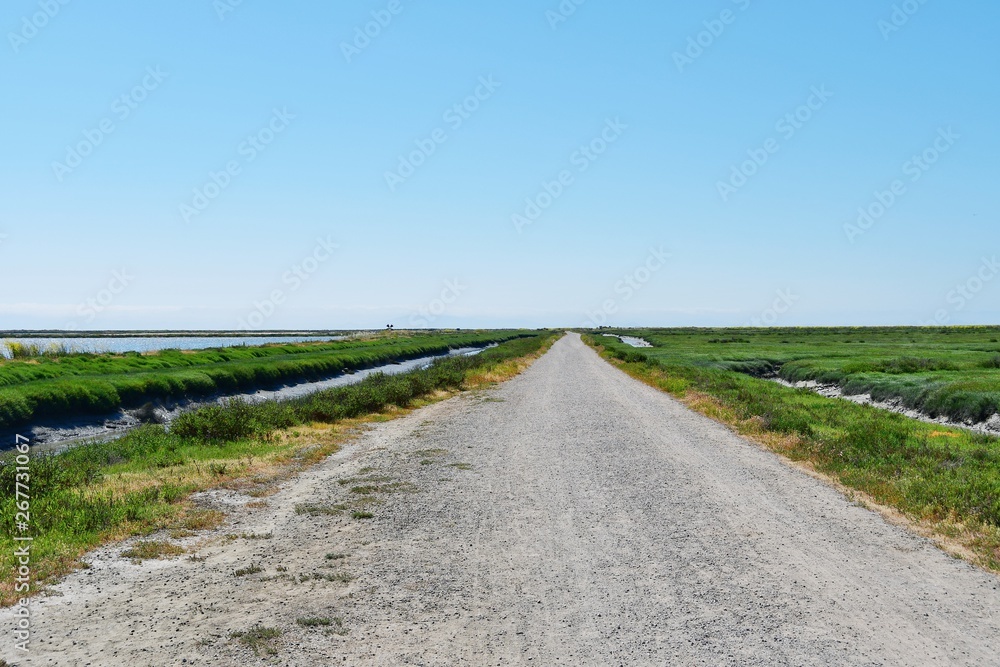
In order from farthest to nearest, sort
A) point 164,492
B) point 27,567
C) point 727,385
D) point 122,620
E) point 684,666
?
point 727,385 → point 164,492 → point 27,567 → point 122,620 → point 684,666

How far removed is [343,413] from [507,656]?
59.6 feet

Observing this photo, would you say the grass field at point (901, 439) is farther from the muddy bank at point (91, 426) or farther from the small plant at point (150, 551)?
the muddy bank at point (91, 426)

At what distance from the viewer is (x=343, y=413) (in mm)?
23109

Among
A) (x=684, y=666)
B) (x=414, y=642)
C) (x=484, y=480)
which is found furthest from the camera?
(x=484, y=480)

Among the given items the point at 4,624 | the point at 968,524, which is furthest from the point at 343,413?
the point at 968,524

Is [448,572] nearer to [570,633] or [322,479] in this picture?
[570,633]

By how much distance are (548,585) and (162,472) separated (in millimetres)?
9831

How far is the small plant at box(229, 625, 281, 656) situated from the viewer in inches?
232

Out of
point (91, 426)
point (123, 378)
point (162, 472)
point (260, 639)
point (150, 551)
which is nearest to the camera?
point (260, 639)

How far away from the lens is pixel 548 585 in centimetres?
753

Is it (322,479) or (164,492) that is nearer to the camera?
(164,492)

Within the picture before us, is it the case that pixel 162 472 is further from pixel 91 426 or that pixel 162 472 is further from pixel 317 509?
pixel 91 426

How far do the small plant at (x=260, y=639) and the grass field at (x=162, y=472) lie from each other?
9.10 ft

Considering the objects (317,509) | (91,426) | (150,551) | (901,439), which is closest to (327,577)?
(150,551)
